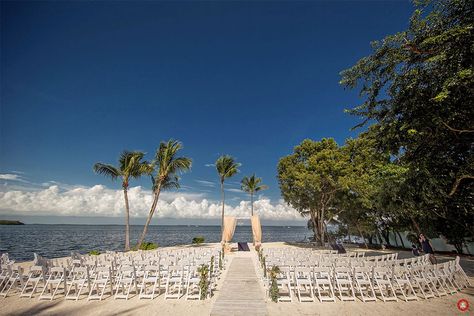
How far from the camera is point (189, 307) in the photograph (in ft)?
20.5

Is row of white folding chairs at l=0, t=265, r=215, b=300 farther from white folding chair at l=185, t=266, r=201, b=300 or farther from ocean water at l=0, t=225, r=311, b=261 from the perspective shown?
ocean water at l=0, t=225, r=311, b=261

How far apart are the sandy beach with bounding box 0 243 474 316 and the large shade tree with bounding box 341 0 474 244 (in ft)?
16.0

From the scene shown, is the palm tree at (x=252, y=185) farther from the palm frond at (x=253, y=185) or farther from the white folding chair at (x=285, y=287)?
the white folding chair at (x=285, y=287)

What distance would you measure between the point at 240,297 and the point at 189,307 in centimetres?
164

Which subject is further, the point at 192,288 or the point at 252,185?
the point at 252,185

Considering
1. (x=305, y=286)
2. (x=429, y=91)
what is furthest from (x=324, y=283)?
(x=429, y=91)

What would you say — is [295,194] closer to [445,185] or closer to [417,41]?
[445,185]

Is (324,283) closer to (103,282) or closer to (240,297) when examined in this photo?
(240,297)

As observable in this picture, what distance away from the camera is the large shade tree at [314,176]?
2011cm

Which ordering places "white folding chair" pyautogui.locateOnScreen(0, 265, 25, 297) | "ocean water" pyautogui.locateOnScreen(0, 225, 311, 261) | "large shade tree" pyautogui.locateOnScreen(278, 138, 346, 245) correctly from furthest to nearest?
"ocean water" pyautogui.locateOnScreen(0, 225, 311, 261) → "large shade tree" pyautogui.locateOnScreen(278, 138, 346, 245) → "white folding chair" pyautogui.locateOnScreen(0, 265, 25, 297)

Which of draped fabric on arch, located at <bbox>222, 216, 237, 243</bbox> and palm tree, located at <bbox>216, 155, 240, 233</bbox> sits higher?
palm tree, located at <bbox>216, 155, 240, 233</bbox>

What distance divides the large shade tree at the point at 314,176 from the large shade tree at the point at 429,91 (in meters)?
10.1

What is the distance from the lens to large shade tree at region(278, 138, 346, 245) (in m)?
20.1

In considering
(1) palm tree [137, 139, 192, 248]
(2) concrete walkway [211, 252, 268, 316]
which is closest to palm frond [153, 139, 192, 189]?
(1) palm tree [137, 139, 192, 248]
